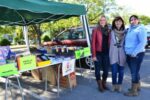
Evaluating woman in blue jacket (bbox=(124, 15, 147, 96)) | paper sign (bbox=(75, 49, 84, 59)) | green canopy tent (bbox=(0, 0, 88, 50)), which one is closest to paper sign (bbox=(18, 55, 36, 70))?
green canopy tent (bbox=(0, 0, 88, 50))

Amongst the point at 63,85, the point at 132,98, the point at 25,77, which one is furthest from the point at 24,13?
the point at 132,98

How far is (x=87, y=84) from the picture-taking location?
797 centimetres

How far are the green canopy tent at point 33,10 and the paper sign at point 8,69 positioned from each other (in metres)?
1.18

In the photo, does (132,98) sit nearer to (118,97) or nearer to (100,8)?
(118,97)

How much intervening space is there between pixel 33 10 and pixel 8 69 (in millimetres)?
1474

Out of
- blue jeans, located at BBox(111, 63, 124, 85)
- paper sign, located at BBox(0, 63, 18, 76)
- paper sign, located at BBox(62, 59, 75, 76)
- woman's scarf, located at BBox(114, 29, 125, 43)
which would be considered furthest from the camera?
paper sign, located at BBox(62, 59, 75, 76)

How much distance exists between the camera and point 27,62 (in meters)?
5.80

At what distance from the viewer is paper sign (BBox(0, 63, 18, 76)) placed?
5.27m

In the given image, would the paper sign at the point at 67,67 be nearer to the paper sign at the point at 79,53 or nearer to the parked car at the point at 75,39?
the paper sign at the point at 79,53

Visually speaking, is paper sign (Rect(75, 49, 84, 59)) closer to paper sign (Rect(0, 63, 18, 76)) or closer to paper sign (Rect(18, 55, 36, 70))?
paper sign (Rect(18, 55, 36, 70))

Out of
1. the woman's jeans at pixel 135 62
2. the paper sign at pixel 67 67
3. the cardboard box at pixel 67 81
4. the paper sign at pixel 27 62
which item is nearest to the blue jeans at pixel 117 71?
the woman's jeans at pixel 135 62

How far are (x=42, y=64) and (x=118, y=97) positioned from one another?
192 cm

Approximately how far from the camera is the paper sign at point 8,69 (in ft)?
17.3

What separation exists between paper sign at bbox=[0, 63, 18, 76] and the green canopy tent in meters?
1.18
